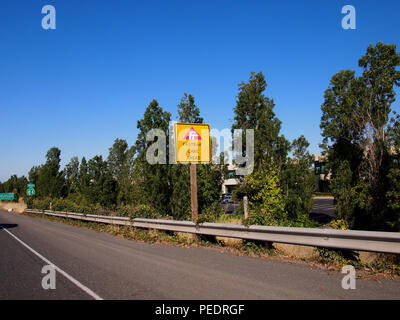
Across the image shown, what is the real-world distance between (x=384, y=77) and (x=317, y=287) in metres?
18.6

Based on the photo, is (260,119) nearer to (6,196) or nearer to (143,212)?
(143,212)

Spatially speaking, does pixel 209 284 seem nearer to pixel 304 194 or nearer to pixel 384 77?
pixel 304 194

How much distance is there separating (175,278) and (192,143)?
7768 millimetres

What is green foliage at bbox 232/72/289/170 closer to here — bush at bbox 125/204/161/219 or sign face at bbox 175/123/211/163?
sign face at bbox 175/123/211/163

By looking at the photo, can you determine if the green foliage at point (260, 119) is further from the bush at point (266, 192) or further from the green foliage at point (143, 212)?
the green foliage at point (143, 212)

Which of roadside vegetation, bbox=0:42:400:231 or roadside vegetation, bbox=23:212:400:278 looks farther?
roadside vegetation, bbox=0:42:400:231

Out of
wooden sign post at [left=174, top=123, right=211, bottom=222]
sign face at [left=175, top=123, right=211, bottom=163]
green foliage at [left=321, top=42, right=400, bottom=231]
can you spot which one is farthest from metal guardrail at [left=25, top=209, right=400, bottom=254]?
green foliage at [left=321, top=42, right=400, bottom=231]

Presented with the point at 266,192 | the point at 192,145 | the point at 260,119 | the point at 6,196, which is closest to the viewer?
the point at 192,145

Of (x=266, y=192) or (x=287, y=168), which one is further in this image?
(x=287, y=168)

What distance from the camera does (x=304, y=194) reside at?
2092 centimetres

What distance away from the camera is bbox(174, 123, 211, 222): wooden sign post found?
519 inches

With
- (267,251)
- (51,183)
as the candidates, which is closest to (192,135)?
(267,251)

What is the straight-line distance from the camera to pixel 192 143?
13484 mm

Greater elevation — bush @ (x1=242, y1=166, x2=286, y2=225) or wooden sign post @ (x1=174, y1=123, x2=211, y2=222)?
wooden sign post @ (x1=174, y1=123, x2=211, y2=222)
